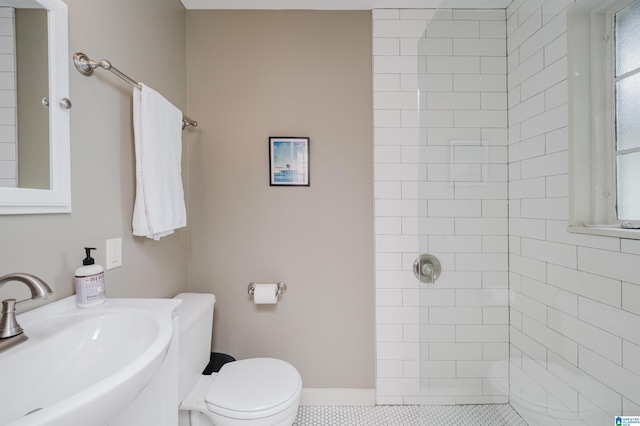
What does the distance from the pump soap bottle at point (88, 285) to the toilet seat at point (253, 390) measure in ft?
2.09

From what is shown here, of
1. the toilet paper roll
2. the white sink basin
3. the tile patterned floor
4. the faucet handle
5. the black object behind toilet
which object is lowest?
the tile patterned floor

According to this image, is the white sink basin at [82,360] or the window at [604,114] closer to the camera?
the white sink basin at [82,360]

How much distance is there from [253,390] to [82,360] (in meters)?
0.70

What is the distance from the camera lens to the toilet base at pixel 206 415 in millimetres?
1046

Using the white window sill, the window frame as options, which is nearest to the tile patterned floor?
the white window sill

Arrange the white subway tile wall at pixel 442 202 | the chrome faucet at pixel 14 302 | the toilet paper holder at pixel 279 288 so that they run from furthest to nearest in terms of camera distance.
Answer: the toilet paper holder at pixel 279 288 < the white subway tile wall at pixel 442 202 < the chrome faucet at pixel 14 302

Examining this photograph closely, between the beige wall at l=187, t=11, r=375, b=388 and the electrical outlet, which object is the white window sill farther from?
the electrical outlet

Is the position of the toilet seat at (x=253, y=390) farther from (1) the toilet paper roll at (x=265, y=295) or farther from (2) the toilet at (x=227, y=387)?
(1) the toilet paper roll at (x=265, y=295)

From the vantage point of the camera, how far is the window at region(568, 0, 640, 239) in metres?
0.84

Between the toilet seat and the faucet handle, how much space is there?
0.77 metres

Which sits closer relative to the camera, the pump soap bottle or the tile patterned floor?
the pump soap bottle

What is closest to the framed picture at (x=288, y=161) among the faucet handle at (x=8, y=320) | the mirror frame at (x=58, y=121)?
the mirror frame at (x=58, y=121)

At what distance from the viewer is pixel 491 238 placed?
1.23 metres

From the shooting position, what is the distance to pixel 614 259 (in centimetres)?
85
